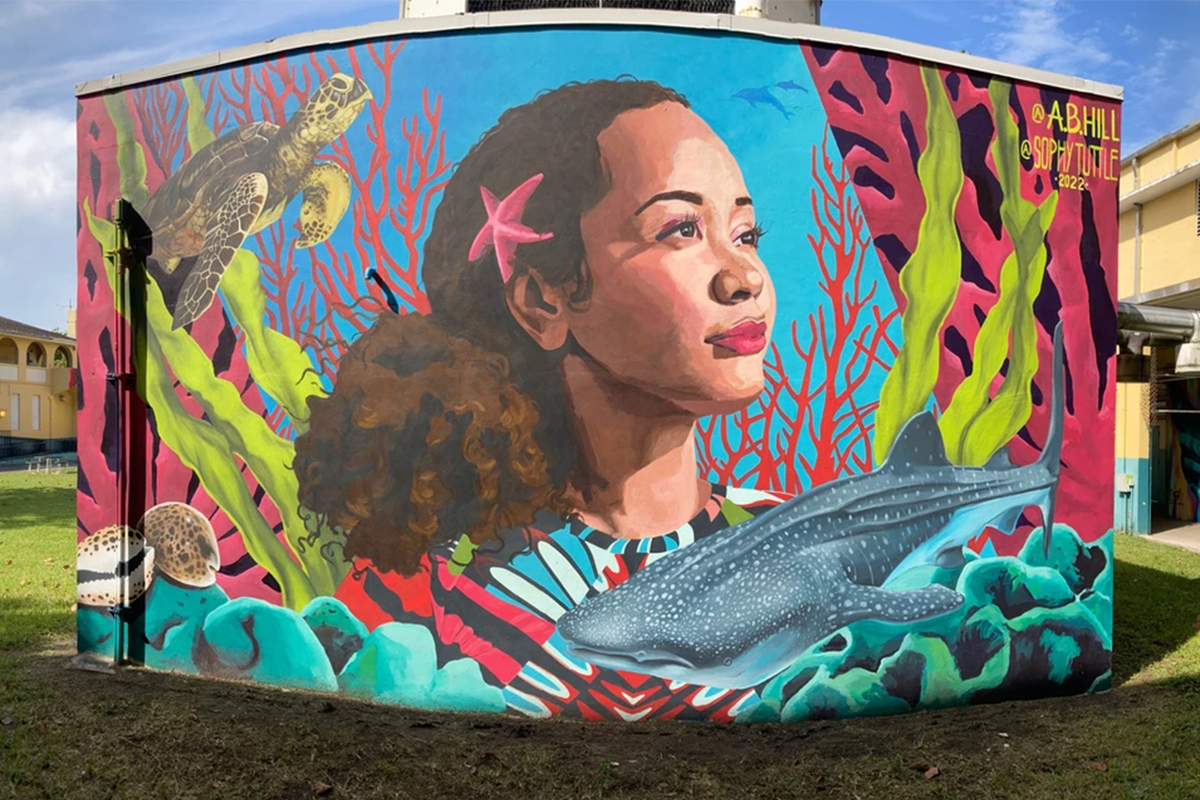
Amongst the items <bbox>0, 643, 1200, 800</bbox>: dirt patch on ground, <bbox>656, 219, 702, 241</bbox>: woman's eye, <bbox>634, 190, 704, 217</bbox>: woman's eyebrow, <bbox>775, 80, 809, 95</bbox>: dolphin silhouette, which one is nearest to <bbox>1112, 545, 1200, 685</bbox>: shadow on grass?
<bbox>0, 643, 1200, 800</bbox>: dirt patch on ground

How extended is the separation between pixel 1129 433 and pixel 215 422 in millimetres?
18392

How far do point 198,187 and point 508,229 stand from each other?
107 inches

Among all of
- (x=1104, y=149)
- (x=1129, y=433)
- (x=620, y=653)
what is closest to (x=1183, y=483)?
(x=1129, y=433)

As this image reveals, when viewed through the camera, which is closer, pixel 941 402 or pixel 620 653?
pixel 620 653

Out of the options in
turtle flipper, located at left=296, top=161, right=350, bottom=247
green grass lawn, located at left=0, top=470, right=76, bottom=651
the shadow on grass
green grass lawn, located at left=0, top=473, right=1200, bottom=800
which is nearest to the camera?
green grass lawn, located at left=0, top=473, right=1200, bottom=800

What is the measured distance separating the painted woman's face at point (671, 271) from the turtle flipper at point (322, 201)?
193 cm

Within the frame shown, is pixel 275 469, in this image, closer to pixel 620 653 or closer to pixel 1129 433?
pixel 620 653

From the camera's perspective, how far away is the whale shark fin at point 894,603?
5.90 meters

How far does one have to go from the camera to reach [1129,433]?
17.8 metres

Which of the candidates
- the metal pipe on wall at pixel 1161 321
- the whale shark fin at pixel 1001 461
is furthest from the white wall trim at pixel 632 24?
the metal pipe on wall at pixel 1161 321

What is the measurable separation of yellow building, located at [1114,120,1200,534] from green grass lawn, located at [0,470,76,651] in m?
17.7

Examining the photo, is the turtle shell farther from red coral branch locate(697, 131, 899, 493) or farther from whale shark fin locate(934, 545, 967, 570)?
whale shark fin locate(934, 545, 967, 570)

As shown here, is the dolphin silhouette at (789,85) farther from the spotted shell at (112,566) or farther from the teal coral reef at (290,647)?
the spotted shell at (112,566)

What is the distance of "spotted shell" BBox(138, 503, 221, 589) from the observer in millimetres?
6516
